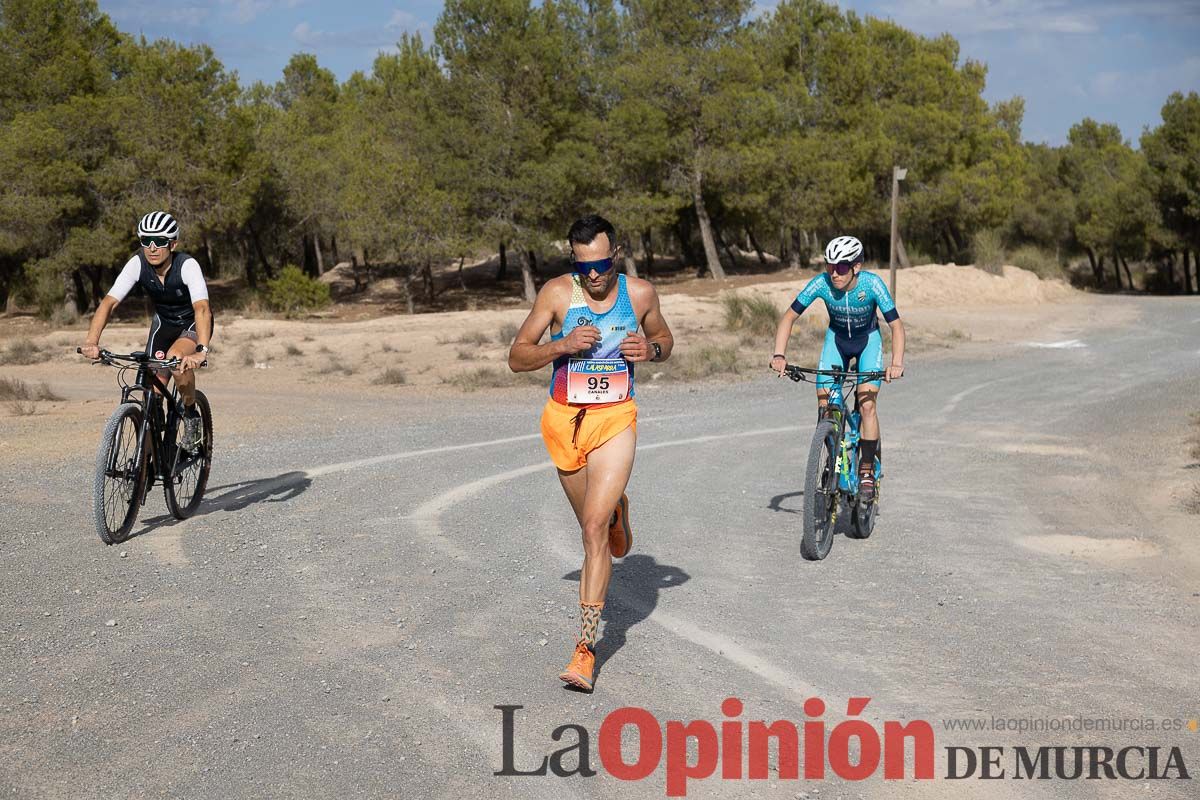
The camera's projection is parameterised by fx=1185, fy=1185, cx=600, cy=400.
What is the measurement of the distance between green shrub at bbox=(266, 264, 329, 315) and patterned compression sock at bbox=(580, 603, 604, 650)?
3900 centimetres

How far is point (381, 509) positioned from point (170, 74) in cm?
3609

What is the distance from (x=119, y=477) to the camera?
7.75m

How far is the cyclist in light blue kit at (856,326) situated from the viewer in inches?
321

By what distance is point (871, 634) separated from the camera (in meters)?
5.95

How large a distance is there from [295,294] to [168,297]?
119 feet

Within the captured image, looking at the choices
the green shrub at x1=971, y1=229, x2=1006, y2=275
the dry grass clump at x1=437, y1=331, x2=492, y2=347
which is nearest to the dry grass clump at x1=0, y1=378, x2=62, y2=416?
the dry grass clump at x1=437, y1=331, x2=492, y2=347

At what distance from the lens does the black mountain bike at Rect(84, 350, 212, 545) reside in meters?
7.62

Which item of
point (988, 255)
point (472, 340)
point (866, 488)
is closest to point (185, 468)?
point (866, 488)

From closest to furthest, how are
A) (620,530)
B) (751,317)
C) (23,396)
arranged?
(620,530) < (23,396) < (751,317)

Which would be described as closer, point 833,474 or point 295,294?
point 833,474

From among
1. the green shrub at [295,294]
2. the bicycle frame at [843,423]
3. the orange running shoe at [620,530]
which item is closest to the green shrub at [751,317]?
the green shrub at [295,294]

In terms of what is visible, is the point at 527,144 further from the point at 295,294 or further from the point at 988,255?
the point at 988,255

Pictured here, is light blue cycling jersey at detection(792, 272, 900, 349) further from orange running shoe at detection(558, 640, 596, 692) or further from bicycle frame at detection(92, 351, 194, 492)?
bicycle frame at detection(92, 351, 194, 492)

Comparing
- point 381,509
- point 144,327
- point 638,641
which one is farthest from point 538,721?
point 144,327
